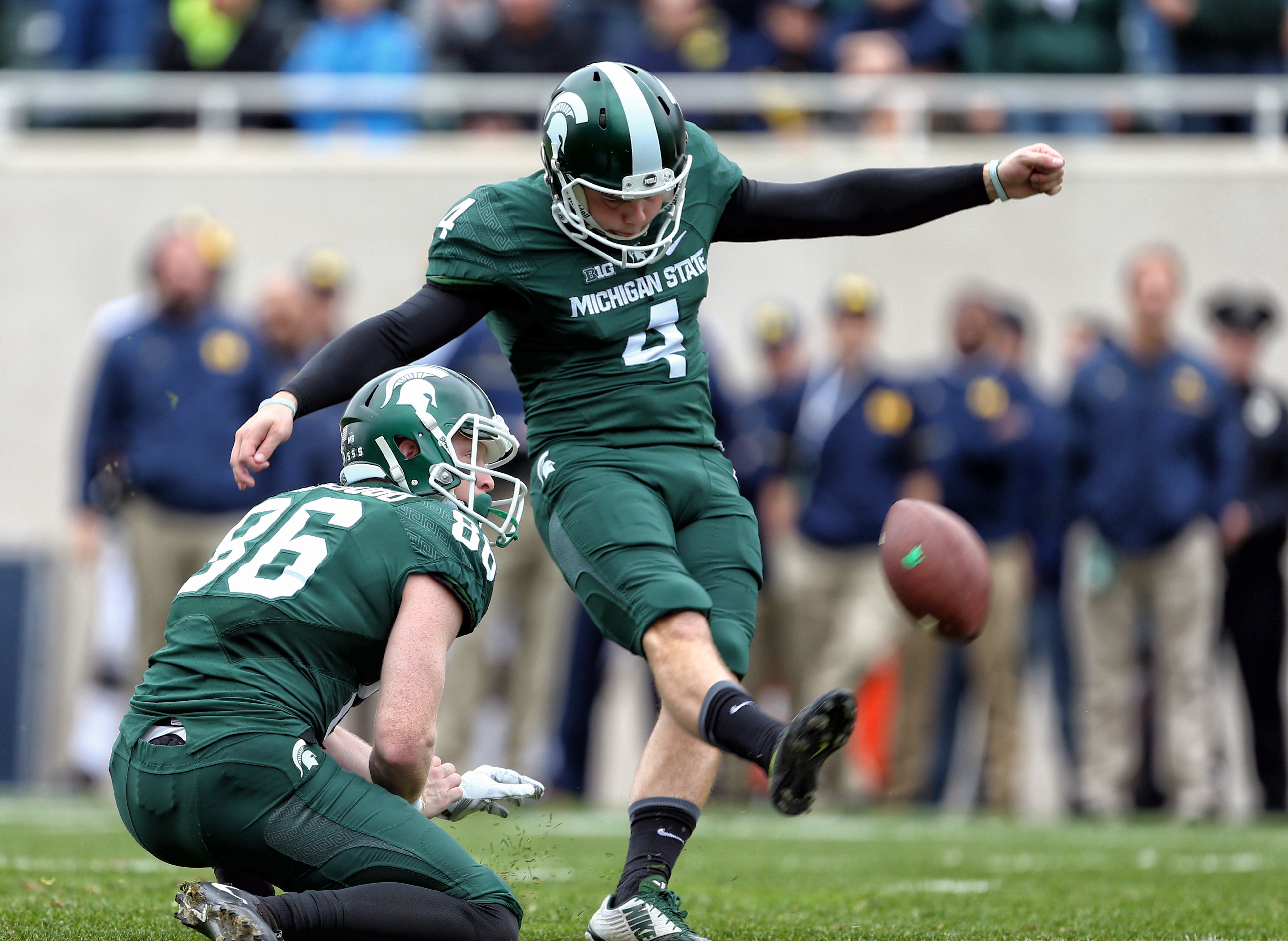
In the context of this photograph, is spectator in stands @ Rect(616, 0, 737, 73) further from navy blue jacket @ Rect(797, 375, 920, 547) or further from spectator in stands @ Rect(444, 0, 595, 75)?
navy blue jacket @ Rect(797, 375, 920, 547)

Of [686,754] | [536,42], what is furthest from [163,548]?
[686,754]

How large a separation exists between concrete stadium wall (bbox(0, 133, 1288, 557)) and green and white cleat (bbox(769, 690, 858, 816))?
719 centimetres

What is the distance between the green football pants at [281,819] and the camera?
324 centimetres

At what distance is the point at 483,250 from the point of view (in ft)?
12.9

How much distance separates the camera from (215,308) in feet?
27.1

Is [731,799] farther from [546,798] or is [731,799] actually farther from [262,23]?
[262,23]

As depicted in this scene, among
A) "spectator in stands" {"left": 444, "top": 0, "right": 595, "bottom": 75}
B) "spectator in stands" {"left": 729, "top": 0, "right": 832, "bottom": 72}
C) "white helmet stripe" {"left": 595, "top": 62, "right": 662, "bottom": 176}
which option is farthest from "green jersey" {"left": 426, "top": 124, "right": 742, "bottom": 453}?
"spectator in stands" {"left": 729, "top": 0, "right": 832, "bottom": 72}

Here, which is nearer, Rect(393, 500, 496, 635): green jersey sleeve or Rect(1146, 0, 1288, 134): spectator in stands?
Rect(393, 500, 496, 635): green jersey sleeve

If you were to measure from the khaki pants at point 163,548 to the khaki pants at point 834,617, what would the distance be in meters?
2.59

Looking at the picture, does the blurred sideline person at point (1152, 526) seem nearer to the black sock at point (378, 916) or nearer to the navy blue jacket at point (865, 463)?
the navy blue jacket at point (865, 463)

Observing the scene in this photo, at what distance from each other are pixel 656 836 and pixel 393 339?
3.81 feet

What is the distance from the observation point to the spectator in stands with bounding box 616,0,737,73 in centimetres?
1059

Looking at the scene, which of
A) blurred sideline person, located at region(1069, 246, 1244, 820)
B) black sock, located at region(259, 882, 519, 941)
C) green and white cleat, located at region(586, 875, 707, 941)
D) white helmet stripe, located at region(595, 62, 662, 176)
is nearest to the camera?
black sock, located at region(259, 882, 519, 941)

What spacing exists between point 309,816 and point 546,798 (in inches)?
208
